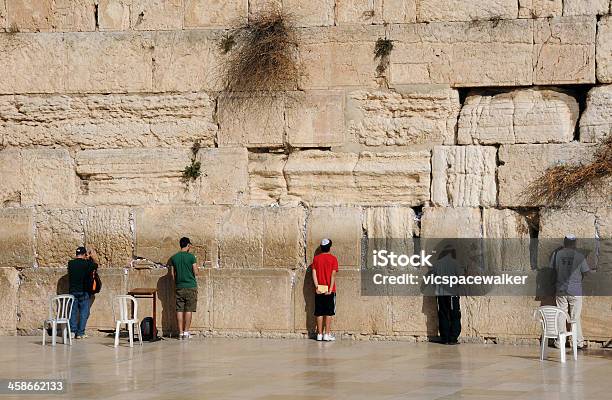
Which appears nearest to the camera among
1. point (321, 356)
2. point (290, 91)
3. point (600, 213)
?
point (321, 356)

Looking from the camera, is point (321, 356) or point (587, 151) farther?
point (587, 151)

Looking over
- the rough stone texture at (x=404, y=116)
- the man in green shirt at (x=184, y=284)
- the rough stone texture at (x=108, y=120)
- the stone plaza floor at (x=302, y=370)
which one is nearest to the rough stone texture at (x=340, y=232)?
the rough stone texture at (x=404, y=116)

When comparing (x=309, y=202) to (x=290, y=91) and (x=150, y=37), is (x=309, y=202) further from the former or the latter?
(x=150, y=37)

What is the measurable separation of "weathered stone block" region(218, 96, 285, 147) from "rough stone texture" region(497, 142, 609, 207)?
2.67 metres

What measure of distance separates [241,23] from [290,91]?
104 cm

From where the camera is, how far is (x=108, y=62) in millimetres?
14000

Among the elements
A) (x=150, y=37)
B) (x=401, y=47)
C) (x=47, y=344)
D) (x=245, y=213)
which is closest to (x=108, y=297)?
(x=47, y=344)

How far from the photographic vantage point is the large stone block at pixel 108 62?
45.7ft

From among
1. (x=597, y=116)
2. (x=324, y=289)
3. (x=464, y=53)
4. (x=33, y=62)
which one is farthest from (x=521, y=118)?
(x=33, y=62)

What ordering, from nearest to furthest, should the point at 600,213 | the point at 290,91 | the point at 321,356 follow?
the point at 321,356, the point at 600,213, the point at 290,91

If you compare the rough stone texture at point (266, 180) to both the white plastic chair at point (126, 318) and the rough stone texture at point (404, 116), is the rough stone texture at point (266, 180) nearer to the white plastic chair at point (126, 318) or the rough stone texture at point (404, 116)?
the rough stone texture at point (404, 116)

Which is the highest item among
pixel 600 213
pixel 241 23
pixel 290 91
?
pixel 241 23

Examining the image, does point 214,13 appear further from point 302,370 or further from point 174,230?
point 302,370

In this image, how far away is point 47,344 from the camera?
1302 cm
